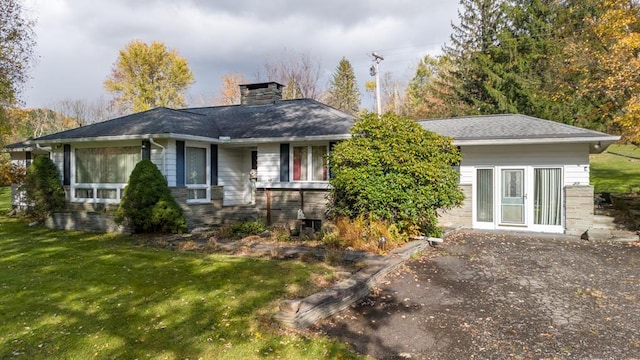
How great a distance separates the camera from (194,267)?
23.3ft

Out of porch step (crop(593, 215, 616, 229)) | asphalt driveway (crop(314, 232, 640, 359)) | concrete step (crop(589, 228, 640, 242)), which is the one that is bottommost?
asphalt driveway (crop(314, 232, 640, 359))

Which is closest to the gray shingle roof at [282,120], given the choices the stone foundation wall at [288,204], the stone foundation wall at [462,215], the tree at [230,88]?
the stone foundation wall at [288,204]

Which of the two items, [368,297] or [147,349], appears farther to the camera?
[368,297]

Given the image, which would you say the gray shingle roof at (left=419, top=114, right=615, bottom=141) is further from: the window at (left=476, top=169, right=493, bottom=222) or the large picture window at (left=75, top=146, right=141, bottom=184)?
the large picture window at (left=75, top=146, right=141, bottom=184)

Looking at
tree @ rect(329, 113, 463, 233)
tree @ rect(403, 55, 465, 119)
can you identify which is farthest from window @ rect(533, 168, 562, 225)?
tree @ rect(403, 55, 465, 119)

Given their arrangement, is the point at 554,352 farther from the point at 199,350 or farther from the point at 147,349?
the point at 147,349

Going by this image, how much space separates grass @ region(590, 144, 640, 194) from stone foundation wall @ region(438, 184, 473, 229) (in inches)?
331

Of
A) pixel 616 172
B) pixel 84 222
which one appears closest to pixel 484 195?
pixel 84 222

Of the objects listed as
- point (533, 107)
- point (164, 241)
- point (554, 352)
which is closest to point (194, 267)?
point (164, 241)

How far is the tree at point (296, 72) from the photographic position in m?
36.1

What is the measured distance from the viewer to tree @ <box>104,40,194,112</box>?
36.7m

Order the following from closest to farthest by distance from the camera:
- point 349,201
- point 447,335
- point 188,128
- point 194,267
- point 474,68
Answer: point 447,335 → point 194,267 → point 349,201 → point 188,128 → point 474,68

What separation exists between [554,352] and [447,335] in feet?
3.47

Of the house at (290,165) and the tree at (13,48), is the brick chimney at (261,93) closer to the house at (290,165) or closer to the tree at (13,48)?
the house at (290,165)
